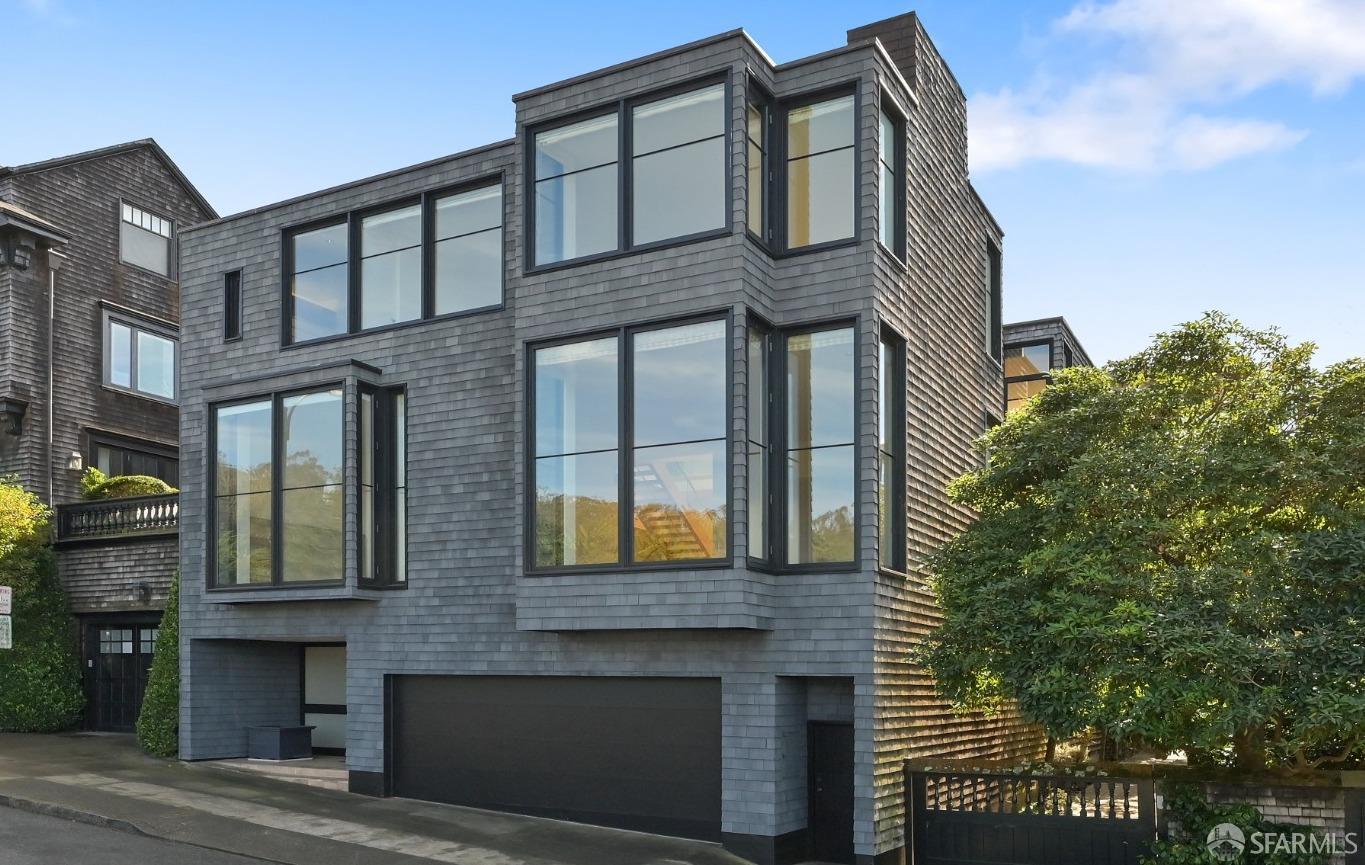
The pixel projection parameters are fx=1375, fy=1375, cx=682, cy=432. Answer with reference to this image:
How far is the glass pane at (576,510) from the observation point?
55.3ft

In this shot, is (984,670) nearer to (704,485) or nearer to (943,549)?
(943,549)

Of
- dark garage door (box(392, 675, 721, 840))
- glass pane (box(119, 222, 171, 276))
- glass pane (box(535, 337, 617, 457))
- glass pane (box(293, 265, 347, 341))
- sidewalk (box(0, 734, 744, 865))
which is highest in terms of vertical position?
glass pane (box(119, 222, 171, 276))

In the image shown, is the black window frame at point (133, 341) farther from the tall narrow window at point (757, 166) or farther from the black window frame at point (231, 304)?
the tall narrow window at point (757, 166)

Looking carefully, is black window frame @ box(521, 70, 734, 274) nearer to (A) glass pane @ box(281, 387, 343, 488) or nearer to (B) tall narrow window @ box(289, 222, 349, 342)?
(A) glass pane @ box(281, 387, 343, 488)

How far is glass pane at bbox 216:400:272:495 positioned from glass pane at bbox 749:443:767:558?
8115 mm

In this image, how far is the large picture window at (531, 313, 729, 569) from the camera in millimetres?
16281

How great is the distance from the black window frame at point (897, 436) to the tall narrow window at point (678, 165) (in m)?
2.65

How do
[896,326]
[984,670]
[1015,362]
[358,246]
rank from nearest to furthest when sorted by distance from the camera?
[984,670] → [896,326] → [358,246] → [1015,362]

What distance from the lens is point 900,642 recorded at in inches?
664

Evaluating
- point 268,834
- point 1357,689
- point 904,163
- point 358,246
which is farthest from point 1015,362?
point 268,834

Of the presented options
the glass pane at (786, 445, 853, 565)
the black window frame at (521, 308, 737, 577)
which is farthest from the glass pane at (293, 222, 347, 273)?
the glass pane at (786, 445, 853, 565)

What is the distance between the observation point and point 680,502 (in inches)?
645

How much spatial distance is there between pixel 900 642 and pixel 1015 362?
1551cm

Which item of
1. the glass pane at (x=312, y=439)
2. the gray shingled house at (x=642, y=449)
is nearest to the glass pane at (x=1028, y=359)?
the gray shingled house at (x=642, y=449)
